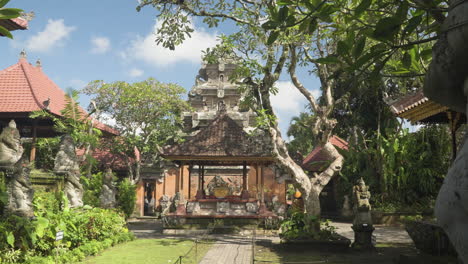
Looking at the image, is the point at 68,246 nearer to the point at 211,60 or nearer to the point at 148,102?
the point at 211,60

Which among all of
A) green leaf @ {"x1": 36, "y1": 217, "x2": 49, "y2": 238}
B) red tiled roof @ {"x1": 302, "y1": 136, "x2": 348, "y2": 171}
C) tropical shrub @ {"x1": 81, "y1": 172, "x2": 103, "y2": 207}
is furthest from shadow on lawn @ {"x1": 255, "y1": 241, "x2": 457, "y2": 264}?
red tiled roof @ {"x1": 302, "y1": 136, "x2": 348, "y2": 171}

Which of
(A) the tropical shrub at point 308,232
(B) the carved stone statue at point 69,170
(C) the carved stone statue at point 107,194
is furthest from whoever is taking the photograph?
(C) the carved stone statue at point 107,194

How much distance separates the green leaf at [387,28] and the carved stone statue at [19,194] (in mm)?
7875

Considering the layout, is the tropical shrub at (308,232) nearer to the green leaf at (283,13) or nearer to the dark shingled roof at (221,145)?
the dark shingled roof at (221,145)

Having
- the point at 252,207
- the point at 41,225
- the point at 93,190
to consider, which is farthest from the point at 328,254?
the point at 93,190

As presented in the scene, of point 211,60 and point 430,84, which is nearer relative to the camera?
point 430,84

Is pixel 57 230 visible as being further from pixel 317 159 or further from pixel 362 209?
pixel 317 159

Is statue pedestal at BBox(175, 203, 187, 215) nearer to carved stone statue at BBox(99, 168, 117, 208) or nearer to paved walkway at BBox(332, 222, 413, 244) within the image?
carved stone statue at BBox(99, 168, 117, 208)

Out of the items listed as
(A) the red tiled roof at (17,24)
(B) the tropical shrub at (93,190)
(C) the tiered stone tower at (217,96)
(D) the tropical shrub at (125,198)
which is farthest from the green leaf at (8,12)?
(C) the tiered stone tower at (217,96)

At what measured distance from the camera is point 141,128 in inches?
932

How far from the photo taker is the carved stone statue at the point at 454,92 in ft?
4.59

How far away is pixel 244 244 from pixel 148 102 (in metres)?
13.6

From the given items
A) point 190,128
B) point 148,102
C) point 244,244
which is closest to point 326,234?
point 244,244

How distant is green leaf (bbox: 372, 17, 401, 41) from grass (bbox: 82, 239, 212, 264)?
6.62 m
